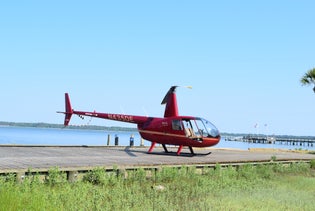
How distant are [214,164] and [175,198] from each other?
6.70m

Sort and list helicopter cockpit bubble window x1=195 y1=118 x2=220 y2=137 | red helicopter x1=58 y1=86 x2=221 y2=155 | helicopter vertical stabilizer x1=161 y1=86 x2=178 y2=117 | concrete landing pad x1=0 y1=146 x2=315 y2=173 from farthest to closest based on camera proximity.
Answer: helicopter vertical stabilizer x1=161 y1=86 x2=178 y2=117 → red helicopter x1=58 y1=86 x2=221 y2=155 → helicopter cockpit bubble window x1=195 y1=118 x2=220 y2=137 → concrete landing pad x1=0 y1=146 x2=315 y2=173

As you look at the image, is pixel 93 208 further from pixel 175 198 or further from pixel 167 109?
pixel 167 109

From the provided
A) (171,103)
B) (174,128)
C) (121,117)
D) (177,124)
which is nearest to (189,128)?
(177,124)

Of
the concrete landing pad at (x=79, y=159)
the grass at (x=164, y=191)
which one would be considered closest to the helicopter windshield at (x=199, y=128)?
the concrete landing pad at (x=79, y=159)

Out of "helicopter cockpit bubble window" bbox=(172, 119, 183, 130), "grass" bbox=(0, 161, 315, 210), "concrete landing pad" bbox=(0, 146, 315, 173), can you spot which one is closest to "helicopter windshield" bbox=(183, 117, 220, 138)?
"helicopter cockpit bubble window" bbox=(172, 119, 183, 130)

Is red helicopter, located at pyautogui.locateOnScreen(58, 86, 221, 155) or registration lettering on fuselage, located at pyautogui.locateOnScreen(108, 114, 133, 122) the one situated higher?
registration lettering on fuselage, located at pyautogui.locateOnScreen(108, 114, 133, 122)

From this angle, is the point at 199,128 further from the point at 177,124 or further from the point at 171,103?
the point at 171,103

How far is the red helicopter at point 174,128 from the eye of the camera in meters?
23.0

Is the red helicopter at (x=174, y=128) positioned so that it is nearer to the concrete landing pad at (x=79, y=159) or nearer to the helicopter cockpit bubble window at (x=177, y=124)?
the helicopter cockpit bubble window at (x=177, y=124)

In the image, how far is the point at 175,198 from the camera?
12992 mm

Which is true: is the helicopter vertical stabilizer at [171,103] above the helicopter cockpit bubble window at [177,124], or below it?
above

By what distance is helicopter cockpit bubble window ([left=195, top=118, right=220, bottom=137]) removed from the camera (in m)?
22.8

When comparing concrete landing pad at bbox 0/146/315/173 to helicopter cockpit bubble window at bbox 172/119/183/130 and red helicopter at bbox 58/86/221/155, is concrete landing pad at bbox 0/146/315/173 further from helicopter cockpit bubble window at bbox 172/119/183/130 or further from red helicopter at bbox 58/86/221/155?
helicopter cockpit bubble window at bbox 172/119/183/130

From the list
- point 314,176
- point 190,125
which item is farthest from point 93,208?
point 314,176
